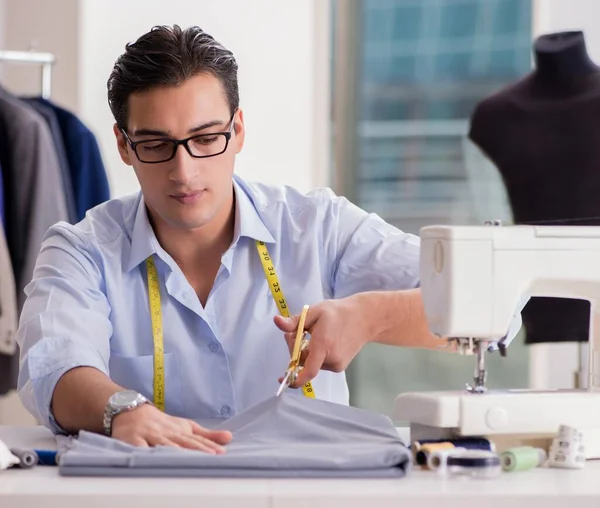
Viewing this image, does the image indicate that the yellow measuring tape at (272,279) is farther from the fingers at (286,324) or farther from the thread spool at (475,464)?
the thread spool at (475,464)

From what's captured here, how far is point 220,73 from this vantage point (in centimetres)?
225

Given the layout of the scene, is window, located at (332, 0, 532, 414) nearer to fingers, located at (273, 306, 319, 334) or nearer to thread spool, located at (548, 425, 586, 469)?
fingers, located at (273, 306, 319, 334)

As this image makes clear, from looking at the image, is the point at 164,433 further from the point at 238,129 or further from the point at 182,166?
the point at 238,129

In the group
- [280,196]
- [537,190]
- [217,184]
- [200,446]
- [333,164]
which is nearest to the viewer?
[200,446]

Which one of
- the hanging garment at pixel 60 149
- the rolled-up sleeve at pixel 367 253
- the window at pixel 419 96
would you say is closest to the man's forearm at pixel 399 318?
the rolled-up sleeve at pixel 367 253

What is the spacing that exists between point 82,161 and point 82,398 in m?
2.23

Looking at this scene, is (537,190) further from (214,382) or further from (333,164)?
(214,382)

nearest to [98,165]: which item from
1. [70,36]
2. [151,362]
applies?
[70,36]

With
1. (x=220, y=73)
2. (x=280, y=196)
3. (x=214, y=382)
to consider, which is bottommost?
(x=214, y=382)

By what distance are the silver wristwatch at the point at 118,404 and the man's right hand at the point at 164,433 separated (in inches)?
1.1

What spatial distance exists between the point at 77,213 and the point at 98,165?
0.61ft

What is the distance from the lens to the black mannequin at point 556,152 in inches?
141

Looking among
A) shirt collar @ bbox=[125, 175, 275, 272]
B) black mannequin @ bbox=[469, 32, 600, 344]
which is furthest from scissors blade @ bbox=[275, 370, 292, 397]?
black mannequin @ bbox=[469, 32, 600, 344]

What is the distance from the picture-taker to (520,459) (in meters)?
1.60
